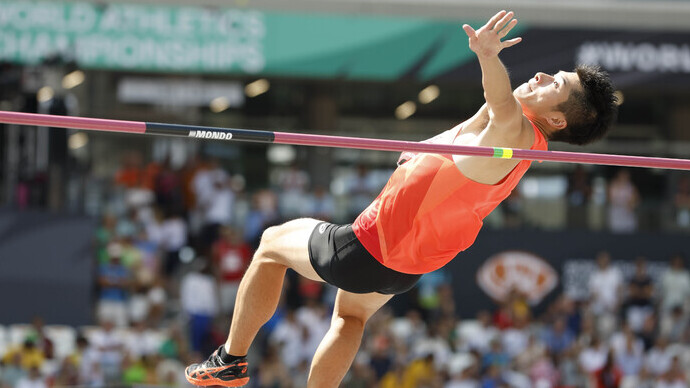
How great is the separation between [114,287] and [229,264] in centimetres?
154

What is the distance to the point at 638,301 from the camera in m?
14.5

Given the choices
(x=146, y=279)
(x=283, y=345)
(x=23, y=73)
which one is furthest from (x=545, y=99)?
(x=23, y=73)

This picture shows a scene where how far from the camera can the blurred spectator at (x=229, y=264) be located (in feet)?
44.7

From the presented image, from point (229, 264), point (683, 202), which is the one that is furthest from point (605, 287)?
point (229, 264)

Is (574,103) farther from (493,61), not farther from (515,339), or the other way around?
(515,339)

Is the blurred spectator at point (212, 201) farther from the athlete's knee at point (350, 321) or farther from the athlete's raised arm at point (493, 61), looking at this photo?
the athlete's raised arm at point (493, 61)

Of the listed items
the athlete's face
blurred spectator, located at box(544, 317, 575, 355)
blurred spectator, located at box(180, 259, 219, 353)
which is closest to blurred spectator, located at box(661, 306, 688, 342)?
blurred spectator, located at box(544, 317, 575, 355)

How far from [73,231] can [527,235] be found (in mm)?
6382

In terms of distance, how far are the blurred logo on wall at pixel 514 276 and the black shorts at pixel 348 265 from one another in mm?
9633

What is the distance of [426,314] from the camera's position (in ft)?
46.8

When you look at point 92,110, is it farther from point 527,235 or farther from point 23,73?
point 527,235

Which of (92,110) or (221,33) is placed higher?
(221,33)

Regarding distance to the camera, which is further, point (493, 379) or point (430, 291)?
point (430, 291)

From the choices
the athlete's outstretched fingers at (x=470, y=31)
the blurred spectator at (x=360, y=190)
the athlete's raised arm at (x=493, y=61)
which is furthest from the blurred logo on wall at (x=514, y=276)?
the athlete's outstretched fingers at (x=470, y=31)
